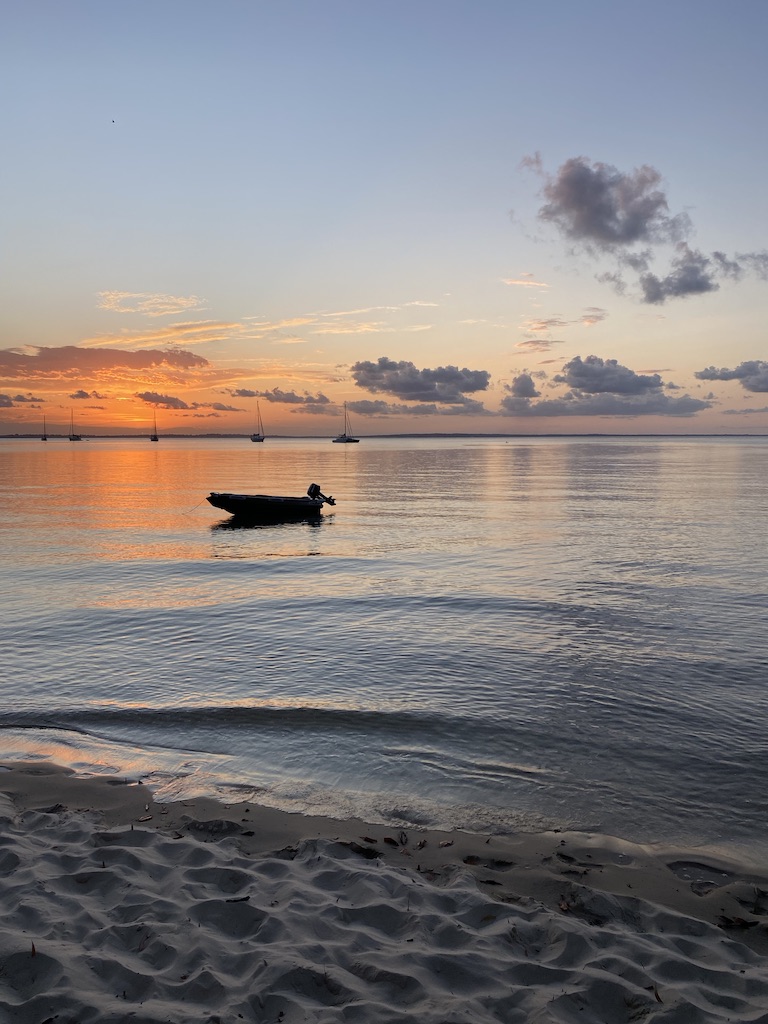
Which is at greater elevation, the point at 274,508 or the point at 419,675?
the point at 274,508

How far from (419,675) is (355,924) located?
858cm

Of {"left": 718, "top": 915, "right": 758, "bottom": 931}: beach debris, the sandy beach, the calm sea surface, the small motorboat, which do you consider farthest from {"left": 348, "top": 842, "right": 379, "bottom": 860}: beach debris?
the small motorboat

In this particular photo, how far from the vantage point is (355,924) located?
218 inches

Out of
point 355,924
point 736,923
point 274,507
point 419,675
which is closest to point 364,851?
point 355,924

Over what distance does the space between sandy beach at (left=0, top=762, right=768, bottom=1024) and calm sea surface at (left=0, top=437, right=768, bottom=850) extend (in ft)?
3.37

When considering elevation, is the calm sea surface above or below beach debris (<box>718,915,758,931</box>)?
below

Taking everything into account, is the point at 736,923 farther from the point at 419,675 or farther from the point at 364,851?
the point at 419,675

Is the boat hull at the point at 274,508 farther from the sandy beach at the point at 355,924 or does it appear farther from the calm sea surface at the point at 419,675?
the sandy beach at the point at 355,924

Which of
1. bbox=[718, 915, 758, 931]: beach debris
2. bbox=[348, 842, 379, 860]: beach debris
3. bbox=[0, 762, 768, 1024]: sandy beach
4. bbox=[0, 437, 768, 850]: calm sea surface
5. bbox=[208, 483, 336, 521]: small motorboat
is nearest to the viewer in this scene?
bbox=[0, 762, 768, 1024]: sandy beach

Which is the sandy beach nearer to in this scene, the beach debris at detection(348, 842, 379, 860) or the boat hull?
the beach debris at detection(348, 842, 379, 860)

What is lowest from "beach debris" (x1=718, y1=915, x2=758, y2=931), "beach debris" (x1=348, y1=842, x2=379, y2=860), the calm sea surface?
the calm sea surface

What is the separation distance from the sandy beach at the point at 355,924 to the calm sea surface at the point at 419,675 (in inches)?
40.4

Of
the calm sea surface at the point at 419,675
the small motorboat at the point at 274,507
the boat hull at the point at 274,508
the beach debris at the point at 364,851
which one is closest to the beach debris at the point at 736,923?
the calm sea surface at the point at 419,675

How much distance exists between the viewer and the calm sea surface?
911 cm
